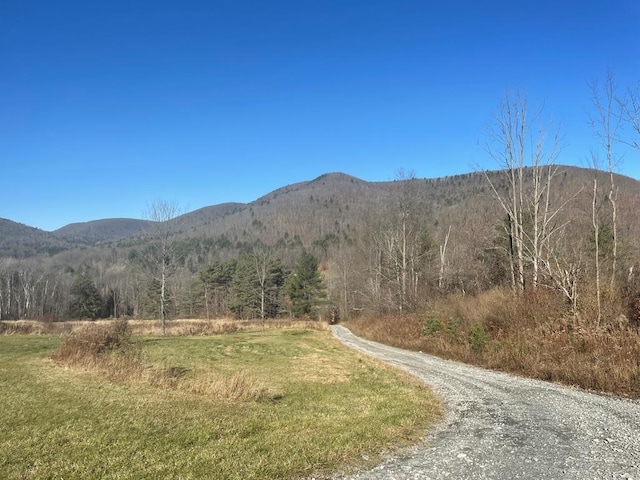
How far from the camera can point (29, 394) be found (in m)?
9.70

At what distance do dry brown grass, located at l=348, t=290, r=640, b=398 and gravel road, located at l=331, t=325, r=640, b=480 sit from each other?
87 centimetres

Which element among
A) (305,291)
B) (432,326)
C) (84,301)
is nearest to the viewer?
(432,326)

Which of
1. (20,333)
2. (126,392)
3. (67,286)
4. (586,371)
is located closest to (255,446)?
(126,392)

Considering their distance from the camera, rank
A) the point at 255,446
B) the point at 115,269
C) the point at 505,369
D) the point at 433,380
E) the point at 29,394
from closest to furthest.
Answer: the point at 255,446
the point at 29,394
the point at 433,380
the point at 505,369
the point at 115,269

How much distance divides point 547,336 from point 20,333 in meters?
33.1

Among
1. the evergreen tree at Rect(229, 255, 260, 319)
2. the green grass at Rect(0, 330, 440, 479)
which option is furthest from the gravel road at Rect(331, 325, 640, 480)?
the evergreen tree at Rect(229, 255, 260, 319)

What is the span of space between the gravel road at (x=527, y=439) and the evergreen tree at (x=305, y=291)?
60.2 metres

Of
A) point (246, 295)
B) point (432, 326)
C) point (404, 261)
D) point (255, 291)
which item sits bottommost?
point (246, 295)

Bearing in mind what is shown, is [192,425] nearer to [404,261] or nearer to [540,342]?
[540,342]

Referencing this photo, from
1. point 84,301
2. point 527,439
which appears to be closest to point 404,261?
point 527,439

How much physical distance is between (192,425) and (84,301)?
89.8 metres

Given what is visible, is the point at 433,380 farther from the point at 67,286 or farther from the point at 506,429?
the point at 67,286

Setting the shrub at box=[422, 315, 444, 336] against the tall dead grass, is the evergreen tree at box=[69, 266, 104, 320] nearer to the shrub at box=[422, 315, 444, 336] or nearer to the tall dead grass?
the tall dead grass

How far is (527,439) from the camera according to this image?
6.81m
